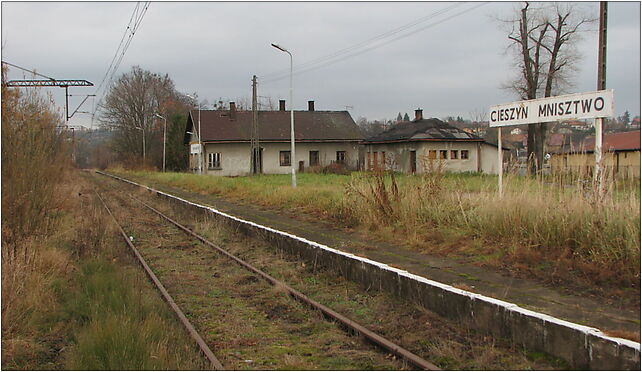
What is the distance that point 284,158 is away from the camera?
53.3 meters

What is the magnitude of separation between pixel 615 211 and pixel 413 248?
371 centimetres

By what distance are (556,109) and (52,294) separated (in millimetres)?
8347

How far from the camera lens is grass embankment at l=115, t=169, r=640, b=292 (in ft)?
23.8

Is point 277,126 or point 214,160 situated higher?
point 277,126

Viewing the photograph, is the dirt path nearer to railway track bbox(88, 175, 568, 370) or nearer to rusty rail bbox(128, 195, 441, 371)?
railway track bbox(88, 175, 568, 370)

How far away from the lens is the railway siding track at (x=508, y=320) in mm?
4691

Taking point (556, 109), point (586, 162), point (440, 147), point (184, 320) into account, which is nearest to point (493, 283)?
point (586, 162)

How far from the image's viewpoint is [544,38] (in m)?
36.3

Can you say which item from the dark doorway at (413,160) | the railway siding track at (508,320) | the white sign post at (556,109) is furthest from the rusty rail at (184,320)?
the dark doorway at (413,160)

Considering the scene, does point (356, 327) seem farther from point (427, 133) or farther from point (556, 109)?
point (427, 133)

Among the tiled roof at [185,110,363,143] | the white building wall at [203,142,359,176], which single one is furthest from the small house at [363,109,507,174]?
the tiled roof at [185,110,363,143]

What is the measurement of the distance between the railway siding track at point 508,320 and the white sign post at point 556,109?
134 inches

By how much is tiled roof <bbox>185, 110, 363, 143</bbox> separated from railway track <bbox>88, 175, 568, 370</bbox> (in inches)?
1615

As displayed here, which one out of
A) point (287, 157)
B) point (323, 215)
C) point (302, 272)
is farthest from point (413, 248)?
point (287, 157)
